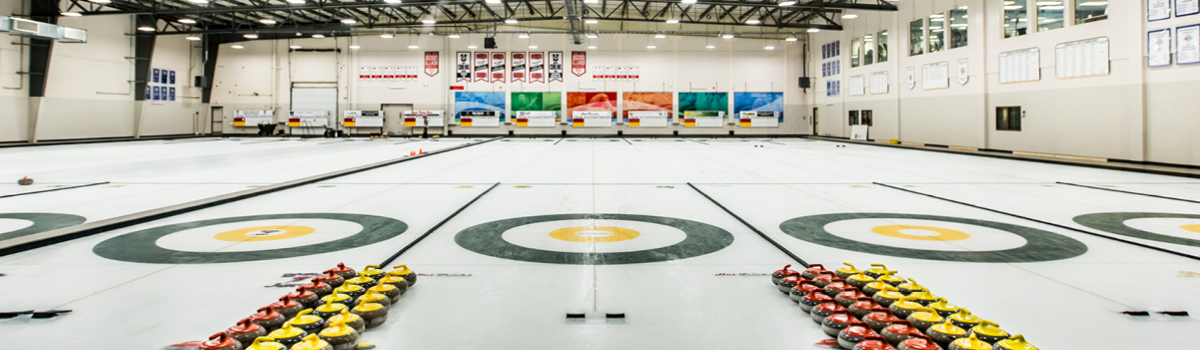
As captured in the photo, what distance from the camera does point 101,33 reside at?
2622cm

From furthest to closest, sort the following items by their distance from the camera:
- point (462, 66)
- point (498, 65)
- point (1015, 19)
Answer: point (498, 65) → point (462, 66) → point (1015, 19)

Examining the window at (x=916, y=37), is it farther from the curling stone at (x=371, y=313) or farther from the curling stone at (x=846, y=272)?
the curling stone at (x=371, y=313)

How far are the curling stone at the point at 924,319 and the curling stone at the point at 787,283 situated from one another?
0.67m

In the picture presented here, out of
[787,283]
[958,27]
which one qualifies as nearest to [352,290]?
[787,283]

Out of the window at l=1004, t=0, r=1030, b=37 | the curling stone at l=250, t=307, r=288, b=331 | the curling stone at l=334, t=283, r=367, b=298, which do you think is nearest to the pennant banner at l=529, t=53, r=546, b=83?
the window at l=1004, t=0, r=1030, b=37

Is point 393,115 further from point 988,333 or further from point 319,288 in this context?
point 988,333

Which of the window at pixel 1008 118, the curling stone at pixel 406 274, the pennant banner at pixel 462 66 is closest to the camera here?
the curling stone at pixel 406 274

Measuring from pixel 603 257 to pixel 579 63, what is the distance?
30.7 metres

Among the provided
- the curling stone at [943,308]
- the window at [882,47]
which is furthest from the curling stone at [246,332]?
the window at [882,47]

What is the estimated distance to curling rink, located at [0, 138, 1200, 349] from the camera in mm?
2635

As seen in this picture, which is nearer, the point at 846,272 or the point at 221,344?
the point at 221,344

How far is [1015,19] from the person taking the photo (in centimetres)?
1731

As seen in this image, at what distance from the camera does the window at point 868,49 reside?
25853mm

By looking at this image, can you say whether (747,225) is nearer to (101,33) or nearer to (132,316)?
(132,316)
